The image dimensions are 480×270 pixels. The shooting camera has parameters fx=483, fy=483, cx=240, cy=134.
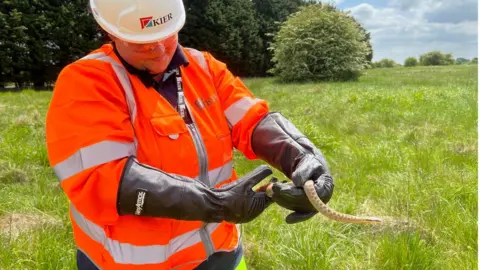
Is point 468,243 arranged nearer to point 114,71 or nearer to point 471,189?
point 471,189

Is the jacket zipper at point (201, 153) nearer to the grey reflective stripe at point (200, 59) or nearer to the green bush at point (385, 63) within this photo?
the grey reflective stripe at point (200, 59)

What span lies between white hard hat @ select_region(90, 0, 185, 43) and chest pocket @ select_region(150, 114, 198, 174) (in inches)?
11.8

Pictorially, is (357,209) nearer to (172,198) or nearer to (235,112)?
(235,112)

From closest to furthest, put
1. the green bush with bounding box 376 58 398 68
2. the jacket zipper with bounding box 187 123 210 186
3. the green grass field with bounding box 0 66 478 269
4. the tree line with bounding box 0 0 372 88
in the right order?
1. the jacket zipper with bounding box 187 123 210 186
2. the green grass field with bounding box 0 66 478 269
3. the tree line with bounding box 0 0 372 88
4. the green bush with bounding box 376 58 398 68

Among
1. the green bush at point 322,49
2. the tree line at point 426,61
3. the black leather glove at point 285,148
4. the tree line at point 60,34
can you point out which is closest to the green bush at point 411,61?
the tree line at point 426,61

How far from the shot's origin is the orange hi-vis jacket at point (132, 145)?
1.63 meters

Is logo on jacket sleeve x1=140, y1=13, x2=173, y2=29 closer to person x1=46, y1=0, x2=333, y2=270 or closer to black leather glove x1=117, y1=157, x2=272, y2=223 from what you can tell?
person x1=46, y1=0, x2=333, y2=270

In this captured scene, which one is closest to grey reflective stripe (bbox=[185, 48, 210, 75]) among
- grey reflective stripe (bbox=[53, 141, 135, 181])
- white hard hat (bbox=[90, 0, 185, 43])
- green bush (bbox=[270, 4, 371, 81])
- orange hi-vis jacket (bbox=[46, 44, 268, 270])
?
orange hi-vis jacket (bbox=[46, 44, 268, 270])

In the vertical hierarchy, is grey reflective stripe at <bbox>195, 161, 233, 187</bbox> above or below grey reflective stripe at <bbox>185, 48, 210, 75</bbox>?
below

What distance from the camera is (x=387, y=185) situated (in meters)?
4.39

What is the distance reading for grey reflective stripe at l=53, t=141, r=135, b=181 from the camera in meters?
1.61

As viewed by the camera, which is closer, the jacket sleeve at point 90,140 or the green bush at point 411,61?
the jacket sleeve at point 90,140

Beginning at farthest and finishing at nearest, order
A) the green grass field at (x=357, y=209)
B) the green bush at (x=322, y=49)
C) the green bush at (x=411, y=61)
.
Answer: the green bush at (x=411, y=61)
the green bush at (x=322, y=49)
the green grass field at (x=357, y=209)

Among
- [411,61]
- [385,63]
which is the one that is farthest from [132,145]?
[411,61]
